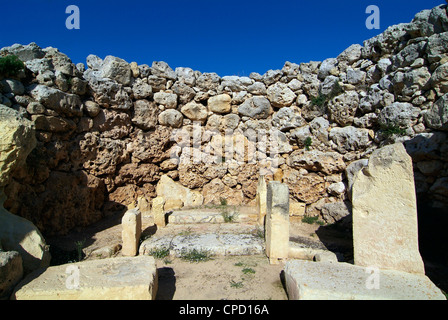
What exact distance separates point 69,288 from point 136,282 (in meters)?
0.71

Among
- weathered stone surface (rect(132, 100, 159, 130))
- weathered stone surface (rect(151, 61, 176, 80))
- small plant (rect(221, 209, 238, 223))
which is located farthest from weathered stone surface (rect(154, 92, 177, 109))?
small plant (rect(221, 209, 238, 223))

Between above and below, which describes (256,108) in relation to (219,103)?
below

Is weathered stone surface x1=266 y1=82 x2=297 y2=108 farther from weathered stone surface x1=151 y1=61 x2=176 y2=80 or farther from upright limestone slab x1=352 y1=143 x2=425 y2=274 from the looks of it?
upright limestone slab x1=352 y1=143 x2=425 y2=274

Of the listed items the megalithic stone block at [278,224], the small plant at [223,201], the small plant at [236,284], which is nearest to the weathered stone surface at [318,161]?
the small plant at [223,201]

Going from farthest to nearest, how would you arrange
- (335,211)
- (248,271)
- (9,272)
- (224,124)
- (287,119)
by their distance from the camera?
(224,124)
(287,119)
(335,211)
(248,271)
(9,272)

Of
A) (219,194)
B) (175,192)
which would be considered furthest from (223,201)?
(175,192)

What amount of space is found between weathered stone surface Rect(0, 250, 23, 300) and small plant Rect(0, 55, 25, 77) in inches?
194

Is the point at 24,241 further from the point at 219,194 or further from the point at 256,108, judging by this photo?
the point at 256,108

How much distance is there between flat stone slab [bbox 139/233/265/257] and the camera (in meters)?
5.68

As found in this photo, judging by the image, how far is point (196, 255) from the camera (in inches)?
217

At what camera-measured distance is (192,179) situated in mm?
9484

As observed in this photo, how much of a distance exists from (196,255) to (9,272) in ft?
9.96

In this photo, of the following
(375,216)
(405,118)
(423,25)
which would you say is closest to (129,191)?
(375,216)

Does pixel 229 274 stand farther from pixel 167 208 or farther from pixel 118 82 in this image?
pixel 118 82
